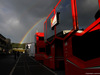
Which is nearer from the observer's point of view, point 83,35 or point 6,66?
point 83,35

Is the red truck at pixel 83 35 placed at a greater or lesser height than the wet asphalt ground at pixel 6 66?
greater

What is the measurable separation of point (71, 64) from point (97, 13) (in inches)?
131

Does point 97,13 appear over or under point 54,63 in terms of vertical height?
over

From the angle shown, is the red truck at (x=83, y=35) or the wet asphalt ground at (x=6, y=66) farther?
the wet asphalt ground at (x=6, y=66)

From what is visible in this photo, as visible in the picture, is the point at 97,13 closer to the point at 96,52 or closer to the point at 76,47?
the point at 96,52

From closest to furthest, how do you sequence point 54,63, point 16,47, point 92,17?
1. point 92,17
2. point 54,63
3. point 16,47

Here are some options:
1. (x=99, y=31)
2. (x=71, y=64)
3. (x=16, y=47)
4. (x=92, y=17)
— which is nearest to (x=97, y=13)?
(x=92, y=17)

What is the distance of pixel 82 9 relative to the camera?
238 inches

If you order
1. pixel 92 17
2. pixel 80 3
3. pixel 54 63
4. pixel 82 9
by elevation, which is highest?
pixel 80 3

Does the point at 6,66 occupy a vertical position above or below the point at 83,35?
below

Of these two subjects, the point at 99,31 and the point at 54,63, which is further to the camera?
the point at 54,63

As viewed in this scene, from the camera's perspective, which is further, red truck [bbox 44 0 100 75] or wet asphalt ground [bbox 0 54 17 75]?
wet asphalt ground [bbox 0 54 17 75]

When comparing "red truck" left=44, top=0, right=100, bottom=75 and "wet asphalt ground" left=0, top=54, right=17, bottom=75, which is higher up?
"red truck" left=44, top=0, right=100, bottom=75

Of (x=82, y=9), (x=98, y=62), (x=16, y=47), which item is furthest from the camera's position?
(x=16, y=47)
